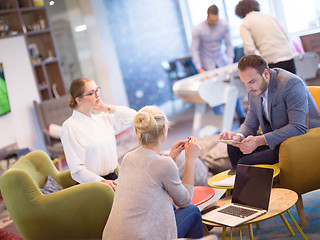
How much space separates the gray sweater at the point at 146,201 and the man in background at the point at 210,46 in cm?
392

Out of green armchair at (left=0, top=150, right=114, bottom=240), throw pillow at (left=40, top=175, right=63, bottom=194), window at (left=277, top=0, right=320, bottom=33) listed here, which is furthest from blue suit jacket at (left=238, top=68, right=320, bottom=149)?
window at (left=277, top=0, right=320, bottom=33)

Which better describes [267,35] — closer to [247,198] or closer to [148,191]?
[247,198]

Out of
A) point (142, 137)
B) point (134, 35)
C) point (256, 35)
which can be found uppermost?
point (134, 35)

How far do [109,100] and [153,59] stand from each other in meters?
1.81

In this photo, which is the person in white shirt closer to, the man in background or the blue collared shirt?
the man in background

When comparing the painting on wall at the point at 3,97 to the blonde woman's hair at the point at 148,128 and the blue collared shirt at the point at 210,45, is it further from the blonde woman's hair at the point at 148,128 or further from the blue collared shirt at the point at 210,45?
the blonde woman's hair at the point at 148,128

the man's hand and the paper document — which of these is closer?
the paper document

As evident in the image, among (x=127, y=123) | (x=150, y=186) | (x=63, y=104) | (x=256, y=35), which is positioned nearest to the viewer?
(x=150, y=186)

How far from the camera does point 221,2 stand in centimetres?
905

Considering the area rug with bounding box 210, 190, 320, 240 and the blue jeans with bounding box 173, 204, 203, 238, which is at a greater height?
the blue jeans with bounding box 173, 204, 203, 238

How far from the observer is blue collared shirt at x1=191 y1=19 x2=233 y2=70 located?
587 centimetres

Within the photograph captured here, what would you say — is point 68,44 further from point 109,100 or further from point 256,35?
point 256,35

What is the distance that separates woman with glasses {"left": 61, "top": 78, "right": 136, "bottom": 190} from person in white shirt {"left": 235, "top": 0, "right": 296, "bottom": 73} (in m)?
2.21

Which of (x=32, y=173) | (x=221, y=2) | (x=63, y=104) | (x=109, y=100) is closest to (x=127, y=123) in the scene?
(x=32, y=173)
